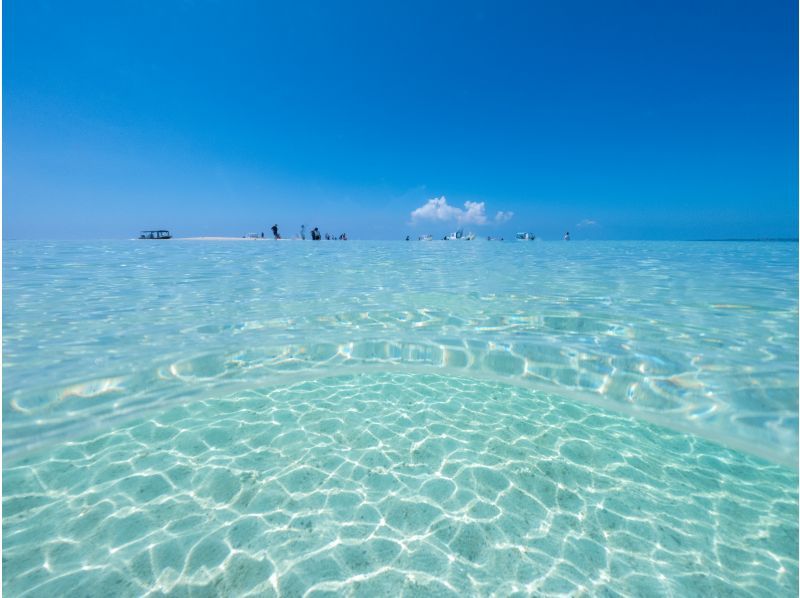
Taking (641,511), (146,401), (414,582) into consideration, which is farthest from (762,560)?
(146,401)

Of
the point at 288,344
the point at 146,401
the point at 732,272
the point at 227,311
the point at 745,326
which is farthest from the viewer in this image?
the point at 732,272

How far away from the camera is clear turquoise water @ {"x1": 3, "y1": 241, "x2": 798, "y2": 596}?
2850 mm

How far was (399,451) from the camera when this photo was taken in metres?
4.25

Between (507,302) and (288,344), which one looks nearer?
(288,344)

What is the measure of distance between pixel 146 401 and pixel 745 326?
1116 centimetres

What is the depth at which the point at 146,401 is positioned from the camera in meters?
5.02

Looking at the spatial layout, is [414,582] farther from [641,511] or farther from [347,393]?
[347,393]

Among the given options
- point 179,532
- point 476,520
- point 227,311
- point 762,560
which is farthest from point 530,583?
point 227,311

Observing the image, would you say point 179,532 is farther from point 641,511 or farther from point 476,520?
point 641,511

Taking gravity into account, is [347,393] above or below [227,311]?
below

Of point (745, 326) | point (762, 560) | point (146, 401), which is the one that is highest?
point (745, 326)

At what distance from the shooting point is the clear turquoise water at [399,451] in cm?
285

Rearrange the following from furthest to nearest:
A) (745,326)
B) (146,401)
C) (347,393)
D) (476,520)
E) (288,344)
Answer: (745,326)
(288,344)
(347,393)
(146,401)
(476,520)

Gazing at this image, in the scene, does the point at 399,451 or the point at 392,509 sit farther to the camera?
the point at 399,451
